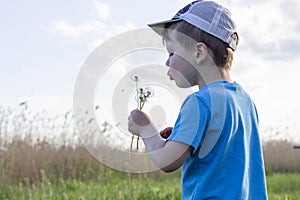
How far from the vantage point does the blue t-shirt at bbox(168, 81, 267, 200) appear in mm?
1992

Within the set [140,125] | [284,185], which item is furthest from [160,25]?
[284,185]

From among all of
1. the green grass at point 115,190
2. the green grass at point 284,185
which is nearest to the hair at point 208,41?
the green grass at point 115,190

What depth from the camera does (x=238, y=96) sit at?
2.16 meters

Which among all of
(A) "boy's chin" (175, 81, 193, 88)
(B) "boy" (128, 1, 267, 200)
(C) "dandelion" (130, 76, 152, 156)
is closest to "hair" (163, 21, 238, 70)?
(B) "boy" (128, 1, 267, 200)

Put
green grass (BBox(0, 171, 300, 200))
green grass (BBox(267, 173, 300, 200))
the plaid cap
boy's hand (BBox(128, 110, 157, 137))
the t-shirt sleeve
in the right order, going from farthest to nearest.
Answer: green grass (BBox(267, 173, 300, 200)) → green grass (BBox(0, 171, 300, 200)) → the plaid cap → boy's hand (BBox(128, 110, 157, 137)) → the t-shirt sleeve

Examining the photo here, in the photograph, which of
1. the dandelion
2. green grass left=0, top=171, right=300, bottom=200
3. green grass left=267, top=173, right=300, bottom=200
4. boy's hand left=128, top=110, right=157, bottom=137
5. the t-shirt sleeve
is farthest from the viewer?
green grass left=267, top=173, right=300, bottom=200

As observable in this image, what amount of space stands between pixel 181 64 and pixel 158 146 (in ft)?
1.10

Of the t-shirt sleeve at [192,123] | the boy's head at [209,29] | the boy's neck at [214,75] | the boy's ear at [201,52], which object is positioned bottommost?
the t-shirt sleeve at [192,123]

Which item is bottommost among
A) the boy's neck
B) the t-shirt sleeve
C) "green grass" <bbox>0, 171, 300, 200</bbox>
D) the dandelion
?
"green grass" <bbox>0, 171, 300, 200</bbox>

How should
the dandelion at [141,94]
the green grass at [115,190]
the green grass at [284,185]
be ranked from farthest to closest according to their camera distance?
1. the green grass at [284,185]
2. the green grass at [115,190]
3. the dandelion at [141,94]

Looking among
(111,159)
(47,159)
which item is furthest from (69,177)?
(111,159)

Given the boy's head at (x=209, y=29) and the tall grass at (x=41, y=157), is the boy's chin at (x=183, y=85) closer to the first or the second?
the boy's head at (x=209, y=29)

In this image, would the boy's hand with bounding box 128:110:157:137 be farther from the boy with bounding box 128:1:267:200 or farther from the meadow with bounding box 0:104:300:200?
the meadow with bounding box 0:104:300:200

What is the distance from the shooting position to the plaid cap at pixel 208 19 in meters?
2.17
